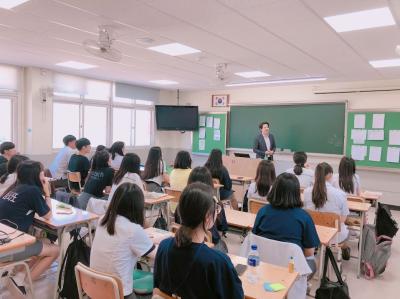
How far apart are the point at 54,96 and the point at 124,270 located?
6218 millimetres

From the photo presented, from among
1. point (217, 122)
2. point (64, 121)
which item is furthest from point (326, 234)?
point (217, 122)

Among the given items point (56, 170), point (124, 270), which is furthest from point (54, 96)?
point (124, 270)

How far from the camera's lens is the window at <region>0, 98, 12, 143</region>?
6727 mm

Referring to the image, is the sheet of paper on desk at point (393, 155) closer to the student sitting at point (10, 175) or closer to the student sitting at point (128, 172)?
the student sitting at point (128, 172)

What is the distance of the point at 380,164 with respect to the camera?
7.02 m

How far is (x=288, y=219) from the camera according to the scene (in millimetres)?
2344

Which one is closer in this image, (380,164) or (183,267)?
(183,267)

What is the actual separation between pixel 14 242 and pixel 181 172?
7.77 feet

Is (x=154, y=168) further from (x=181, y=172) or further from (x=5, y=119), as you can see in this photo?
(x=5, y=119)

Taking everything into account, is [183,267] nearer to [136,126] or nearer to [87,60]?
[87,60]

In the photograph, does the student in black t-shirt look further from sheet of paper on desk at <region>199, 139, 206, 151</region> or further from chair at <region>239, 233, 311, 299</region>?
sheet of paper on desk at <region>199, 139, 206, 151</region>

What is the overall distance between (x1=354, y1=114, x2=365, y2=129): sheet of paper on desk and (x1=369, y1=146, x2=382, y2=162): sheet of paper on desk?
1.65 ft

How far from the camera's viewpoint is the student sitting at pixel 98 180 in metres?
4.04

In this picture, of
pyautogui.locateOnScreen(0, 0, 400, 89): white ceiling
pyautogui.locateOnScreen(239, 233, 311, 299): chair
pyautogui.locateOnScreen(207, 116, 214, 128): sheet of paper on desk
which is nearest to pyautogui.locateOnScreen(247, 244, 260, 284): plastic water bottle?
pyautogui.locateOnScreen(239, 233, 311, 299): chair
